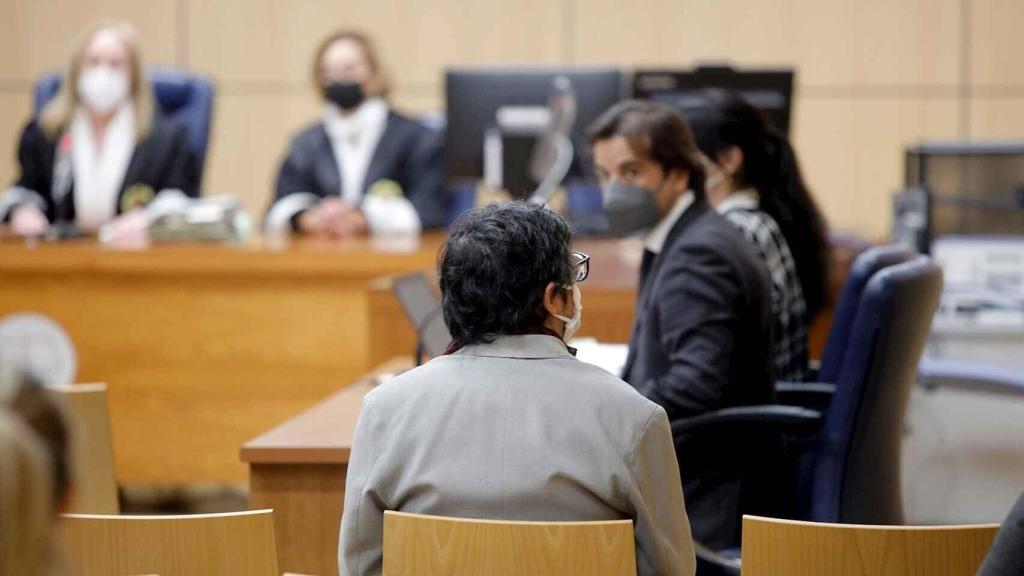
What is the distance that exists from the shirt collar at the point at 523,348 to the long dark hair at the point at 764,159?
125 cm

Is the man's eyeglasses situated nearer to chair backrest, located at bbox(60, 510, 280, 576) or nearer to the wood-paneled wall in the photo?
chair backrest, located at bbox(60, 510, 280, 576)

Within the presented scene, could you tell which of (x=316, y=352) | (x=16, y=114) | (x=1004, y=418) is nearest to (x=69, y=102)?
(x=316, y=352)

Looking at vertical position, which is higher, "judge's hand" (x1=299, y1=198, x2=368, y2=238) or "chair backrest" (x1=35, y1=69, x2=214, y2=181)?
"chair backrest" (x1=35, y1=69, x2=214, y2=181)

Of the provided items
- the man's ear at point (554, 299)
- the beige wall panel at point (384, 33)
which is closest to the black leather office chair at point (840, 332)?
the man's ear at point (554, 299)

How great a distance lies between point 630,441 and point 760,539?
19 centimetres

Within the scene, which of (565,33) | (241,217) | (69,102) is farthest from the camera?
(565,33)

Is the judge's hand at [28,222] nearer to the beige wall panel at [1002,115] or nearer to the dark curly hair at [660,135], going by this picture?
the dark curly hair at [660,135]

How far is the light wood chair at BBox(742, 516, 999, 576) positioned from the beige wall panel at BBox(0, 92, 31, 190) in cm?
598

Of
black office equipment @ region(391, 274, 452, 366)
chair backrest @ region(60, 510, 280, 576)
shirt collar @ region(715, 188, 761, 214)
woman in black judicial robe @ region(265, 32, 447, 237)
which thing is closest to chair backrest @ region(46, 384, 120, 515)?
black office equipment @ region(391, 274, 452, 366)

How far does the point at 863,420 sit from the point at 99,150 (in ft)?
10.9

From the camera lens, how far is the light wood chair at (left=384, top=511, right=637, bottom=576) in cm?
157

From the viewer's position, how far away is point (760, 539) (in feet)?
5.34

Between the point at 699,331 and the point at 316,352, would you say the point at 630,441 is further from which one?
the point at 316,352

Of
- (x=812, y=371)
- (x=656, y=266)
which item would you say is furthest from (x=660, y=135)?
(x=812, y=371)
